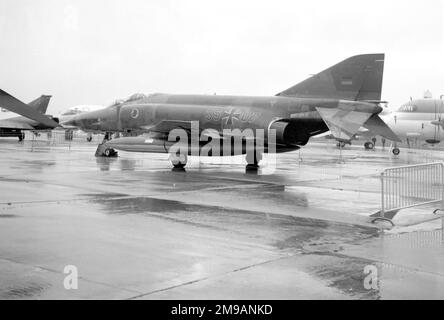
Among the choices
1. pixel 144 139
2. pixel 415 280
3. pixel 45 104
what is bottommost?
pixel 415 280

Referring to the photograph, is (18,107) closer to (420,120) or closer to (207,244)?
(207,244)

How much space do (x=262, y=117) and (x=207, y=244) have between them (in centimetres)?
1188

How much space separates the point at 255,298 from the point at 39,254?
275cm

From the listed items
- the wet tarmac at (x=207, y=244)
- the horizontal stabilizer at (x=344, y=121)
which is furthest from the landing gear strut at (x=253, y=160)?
the wet tarmac at (x=207, y=244)

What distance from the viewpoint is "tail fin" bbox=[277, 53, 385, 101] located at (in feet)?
55.2

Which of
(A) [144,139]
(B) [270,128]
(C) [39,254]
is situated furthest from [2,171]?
(C) [39,254]

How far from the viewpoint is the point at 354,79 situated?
56.1 ft

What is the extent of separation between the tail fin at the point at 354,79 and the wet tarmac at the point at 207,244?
17.0 feet

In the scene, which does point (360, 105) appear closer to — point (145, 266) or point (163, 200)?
point (163, 200)

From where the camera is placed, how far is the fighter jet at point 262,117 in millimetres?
16828

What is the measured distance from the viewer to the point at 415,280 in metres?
5.39

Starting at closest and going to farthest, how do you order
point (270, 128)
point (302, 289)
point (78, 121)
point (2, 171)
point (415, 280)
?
point (302, 289) → point (415, 280) → point (2, 171) → point (270, 128) → point (78, 121)

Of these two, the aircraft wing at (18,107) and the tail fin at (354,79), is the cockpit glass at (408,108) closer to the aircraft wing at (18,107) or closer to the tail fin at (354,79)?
the tail fin at (354,79)

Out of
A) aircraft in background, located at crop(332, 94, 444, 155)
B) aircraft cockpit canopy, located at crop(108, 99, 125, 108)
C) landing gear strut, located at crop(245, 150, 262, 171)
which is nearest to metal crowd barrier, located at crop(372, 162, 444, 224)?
landing gear strut, located at crop(245, 150, 262, 171)
